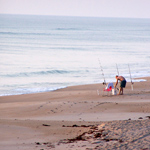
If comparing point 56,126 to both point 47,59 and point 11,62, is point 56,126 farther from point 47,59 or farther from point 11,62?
point 47,59

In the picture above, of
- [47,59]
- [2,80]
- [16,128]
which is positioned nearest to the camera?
[16,128]

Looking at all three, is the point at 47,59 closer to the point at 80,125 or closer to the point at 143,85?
the point at 143,85

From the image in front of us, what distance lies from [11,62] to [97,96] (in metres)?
18.3

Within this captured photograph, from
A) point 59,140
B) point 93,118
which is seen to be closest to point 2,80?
point 93,118

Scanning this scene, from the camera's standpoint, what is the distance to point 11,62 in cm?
3300

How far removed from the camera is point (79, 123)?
35.6ft

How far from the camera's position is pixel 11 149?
831 cm

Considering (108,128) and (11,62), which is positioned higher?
(11,62)

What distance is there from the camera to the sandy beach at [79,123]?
27.4ft

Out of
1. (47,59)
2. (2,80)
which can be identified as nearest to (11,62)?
(47,59)

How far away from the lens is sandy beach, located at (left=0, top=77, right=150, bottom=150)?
8.35 metres

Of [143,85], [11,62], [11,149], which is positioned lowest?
[11,149]

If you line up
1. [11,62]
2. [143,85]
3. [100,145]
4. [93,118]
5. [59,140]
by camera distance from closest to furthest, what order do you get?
[100,145] < [59,140] < [93,118] < [143,85] < [11,62]

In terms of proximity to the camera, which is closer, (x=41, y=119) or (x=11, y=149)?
(x=11, y=149)
